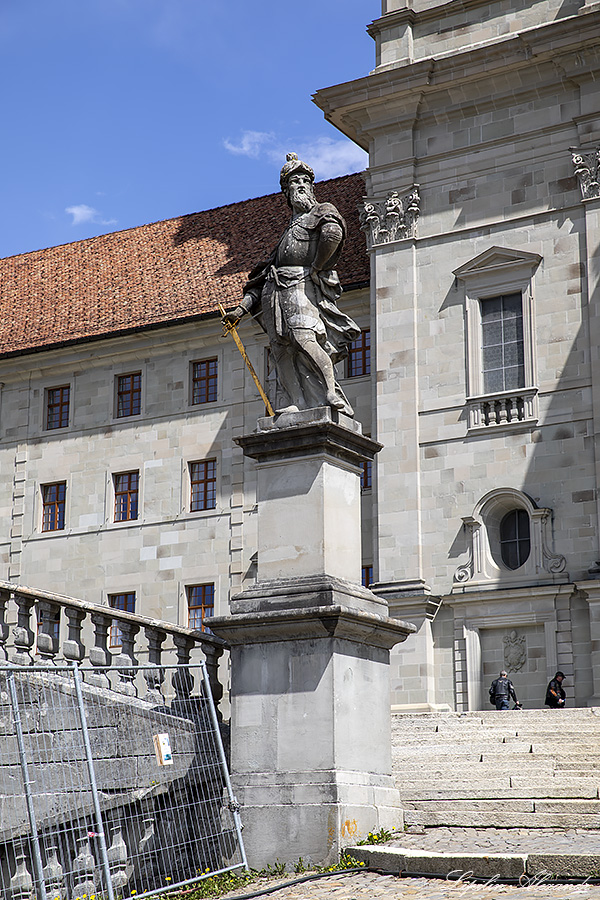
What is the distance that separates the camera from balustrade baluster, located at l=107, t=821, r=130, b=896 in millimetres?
11500

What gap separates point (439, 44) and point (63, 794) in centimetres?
2564

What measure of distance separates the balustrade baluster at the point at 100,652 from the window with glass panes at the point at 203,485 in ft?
70.7

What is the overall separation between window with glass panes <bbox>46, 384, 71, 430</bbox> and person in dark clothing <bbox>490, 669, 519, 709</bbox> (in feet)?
58.0

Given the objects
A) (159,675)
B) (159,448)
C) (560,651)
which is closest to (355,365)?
(159,448)

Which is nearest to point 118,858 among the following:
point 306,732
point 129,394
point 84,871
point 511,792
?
point 84,871

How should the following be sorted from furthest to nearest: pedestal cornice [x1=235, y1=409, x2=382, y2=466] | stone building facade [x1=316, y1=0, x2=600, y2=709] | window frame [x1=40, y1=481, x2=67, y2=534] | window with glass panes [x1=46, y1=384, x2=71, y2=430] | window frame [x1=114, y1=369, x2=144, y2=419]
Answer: window with glass panes [x1=46, y1=384, x2=71, y2=430] → window frame [x1=40, y1=481, x2=67, y2=534] → window frame [x1=114, y1=369, x2=144, y2=419] → stone building facade [x1=316, y1=0, x2=600, y2=709] → pedestal cornice [x1=235, y1=409, x2=382, y2=466]

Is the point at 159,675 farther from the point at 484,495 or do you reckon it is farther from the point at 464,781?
the point at 484,495

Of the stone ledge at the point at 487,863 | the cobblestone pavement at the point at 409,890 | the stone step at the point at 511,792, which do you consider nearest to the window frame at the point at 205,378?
the stone step at the point at 511,792

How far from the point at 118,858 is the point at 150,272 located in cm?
3076

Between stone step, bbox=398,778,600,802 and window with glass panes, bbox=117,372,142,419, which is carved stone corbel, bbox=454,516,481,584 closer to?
window with glass panes, bbox=117,372,142,419

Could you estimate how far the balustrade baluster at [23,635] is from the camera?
15102 millimetres

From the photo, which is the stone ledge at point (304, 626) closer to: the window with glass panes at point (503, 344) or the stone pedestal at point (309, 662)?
the stone pedestal at point (309, 662)

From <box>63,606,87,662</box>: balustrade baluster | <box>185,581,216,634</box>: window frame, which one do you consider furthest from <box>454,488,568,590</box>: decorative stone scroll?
<box>63,606,87,662</box>: balustrade baluster

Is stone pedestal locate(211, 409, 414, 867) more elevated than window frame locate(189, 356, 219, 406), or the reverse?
window frame locate(189, 356, 219, 406)
